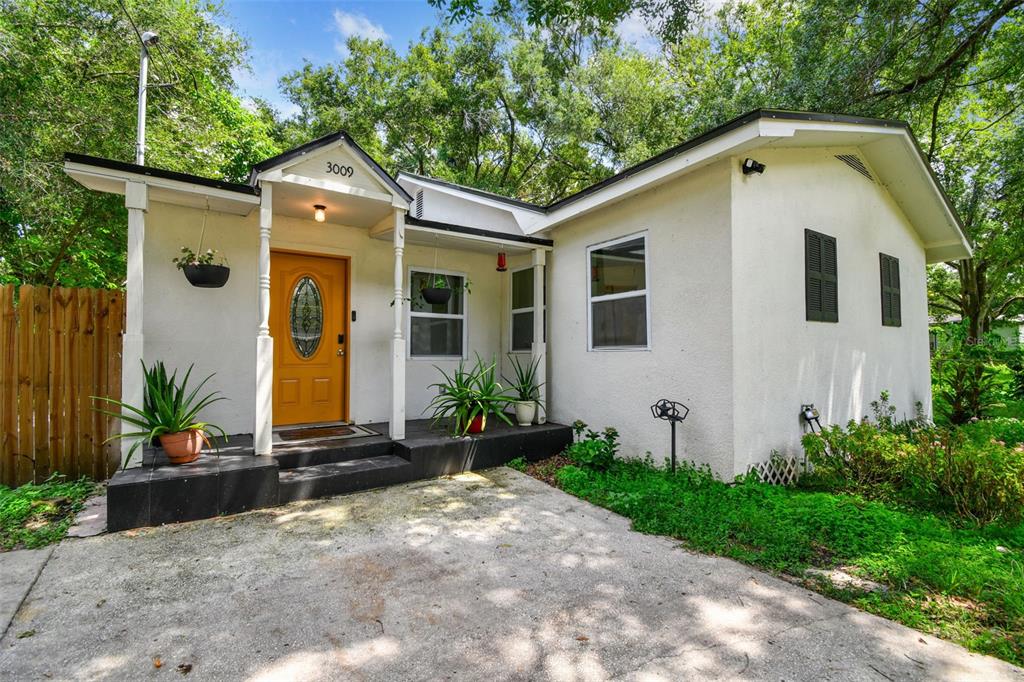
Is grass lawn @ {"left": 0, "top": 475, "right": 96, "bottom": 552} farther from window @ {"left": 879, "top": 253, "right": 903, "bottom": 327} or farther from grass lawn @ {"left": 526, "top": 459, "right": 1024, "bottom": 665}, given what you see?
window @ {"left": 879, "top": 253, "right": 903, "bottom": 327}

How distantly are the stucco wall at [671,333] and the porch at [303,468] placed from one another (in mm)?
866

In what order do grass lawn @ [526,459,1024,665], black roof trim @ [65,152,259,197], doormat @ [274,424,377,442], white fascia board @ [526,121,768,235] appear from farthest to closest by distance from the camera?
1. doormat @ [274,424,377,442]
2. white fascia board @ [526,121,768,235]
3. black roof trim @ [65,152,259,197]
4. grass lawn @ [526,459,1024,665]

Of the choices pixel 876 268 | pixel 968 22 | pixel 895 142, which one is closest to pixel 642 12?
pixel 895 142

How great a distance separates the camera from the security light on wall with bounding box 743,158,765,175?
4242 millimetres

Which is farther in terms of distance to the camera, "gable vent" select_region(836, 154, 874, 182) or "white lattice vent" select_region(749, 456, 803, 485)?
"gable vent" select_region(836, 154, 874, 182)

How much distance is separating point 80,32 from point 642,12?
9187mm

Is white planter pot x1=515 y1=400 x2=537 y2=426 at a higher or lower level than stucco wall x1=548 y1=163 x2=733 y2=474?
lower

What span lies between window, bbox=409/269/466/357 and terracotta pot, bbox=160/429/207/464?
2.81 metres

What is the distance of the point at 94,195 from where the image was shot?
778 cm

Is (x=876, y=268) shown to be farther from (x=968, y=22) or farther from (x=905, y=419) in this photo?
(x=968, y=22)

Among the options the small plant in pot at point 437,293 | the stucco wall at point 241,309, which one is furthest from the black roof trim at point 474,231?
the stucco wall at point 241,309

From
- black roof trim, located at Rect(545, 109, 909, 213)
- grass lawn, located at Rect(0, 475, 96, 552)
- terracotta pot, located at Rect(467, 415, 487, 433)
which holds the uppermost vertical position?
black roof trim, located at Rect(545, 109, 909, 213)

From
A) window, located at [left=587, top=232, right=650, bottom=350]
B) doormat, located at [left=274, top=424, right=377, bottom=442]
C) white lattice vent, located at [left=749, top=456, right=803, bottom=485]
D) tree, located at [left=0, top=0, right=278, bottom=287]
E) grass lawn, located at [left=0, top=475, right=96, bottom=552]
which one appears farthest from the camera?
tree, located at [left=0, top=0, right=278, bottom=287]

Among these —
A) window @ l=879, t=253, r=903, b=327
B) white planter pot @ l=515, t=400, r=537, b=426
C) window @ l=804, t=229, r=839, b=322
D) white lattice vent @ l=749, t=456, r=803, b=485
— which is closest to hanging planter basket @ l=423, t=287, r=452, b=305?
white planter pot @ l=515, t=400, r=537, b=426
